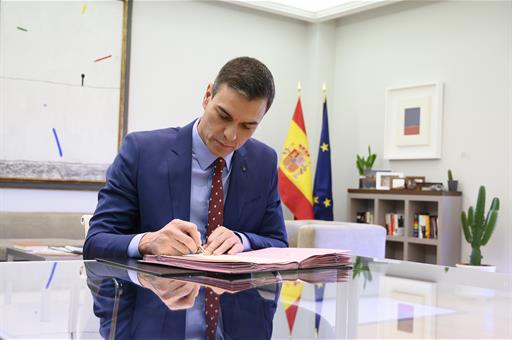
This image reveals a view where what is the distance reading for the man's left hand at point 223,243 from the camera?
1.49 metres

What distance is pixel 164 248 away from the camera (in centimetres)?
141

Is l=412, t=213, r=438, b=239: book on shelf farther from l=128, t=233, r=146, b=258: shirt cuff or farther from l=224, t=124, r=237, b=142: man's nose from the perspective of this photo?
l=128, t=233, r=146, b=258: shirt cuff

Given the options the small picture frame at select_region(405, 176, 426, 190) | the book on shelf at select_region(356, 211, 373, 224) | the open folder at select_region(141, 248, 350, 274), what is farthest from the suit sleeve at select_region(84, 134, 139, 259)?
the book on shelf at select_region(356, 211, 373, 224)

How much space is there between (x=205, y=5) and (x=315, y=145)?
1.97 metres

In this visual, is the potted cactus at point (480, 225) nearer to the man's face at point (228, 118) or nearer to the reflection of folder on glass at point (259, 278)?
the man's face at point (228, 118)

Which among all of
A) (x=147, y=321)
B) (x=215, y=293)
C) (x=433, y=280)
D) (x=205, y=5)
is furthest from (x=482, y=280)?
(x=205, y=5)

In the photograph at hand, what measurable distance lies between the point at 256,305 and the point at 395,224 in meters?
5.60

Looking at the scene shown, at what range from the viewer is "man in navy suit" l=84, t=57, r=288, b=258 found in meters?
1.73

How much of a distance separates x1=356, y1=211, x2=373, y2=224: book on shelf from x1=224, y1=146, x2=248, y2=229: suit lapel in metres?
4.89

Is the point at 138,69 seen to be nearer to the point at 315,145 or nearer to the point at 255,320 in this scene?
the point at 315,145

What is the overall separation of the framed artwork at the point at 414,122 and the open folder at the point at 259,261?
197 inches

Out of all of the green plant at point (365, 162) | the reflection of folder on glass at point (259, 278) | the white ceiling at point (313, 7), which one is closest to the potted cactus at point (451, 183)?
the green plant at point (365, 162)

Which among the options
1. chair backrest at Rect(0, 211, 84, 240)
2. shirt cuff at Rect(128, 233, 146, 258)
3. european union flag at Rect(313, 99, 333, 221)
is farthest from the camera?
european union flag at Rect(313, 99, 333, 221)

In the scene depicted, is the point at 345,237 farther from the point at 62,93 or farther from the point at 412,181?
the point at 62,93
